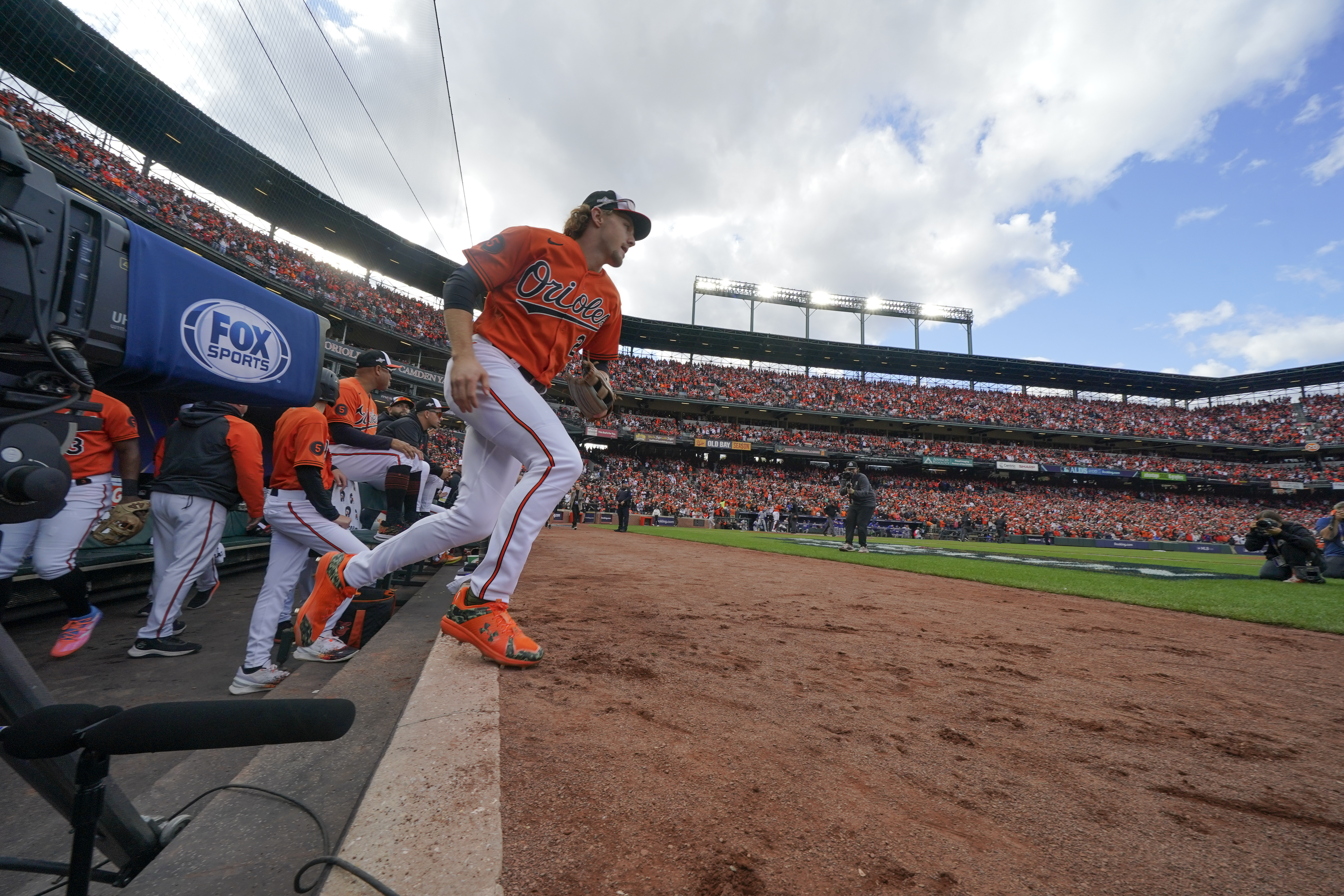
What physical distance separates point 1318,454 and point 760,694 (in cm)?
5616

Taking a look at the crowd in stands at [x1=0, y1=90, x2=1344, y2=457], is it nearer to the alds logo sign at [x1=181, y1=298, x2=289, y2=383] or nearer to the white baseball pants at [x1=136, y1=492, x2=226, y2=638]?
the alds logo sign at [x1=181, y1=298, x2=289, y2=383]

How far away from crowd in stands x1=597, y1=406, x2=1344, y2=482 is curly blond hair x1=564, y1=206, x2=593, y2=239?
100 feet

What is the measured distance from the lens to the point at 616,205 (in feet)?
8.38

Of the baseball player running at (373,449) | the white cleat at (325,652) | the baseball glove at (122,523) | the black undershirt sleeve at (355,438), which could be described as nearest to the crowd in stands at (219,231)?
the baseball glove at (122,523)

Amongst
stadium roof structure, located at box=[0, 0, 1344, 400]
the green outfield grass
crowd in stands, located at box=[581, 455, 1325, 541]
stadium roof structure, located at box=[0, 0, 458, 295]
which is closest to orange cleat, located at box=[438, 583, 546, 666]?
the green outfield grass

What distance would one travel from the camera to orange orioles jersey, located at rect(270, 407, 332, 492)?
3.07 metres

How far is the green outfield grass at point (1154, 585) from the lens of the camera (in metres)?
4.34

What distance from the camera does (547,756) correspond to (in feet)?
4.26

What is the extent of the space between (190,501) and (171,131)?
80.6 feet

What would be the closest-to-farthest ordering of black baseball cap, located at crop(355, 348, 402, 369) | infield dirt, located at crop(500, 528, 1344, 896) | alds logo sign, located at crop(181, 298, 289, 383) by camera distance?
infield dirt, located at crop(500, 528, 1344, 896) < alds logo sign, located at crop(181, 298, 289, 383) < black baseball cap, located at crop(355, 348, 402, 369)

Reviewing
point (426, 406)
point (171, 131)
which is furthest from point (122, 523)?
point (171, 131)

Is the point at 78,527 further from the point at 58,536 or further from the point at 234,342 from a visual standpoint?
the point at 234,342

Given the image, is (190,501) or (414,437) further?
(414,437)

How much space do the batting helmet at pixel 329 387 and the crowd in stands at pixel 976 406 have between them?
30.9 metres
